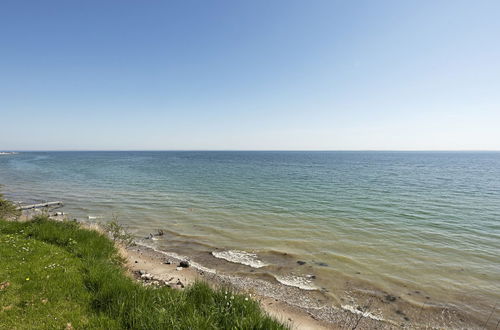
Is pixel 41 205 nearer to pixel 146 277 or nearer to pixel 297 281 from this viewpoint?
pixel 146 277

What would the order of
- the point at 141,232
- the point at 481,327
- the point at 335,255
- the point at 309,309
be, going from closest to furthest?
1. the point at 481,327
2. the point at 309,309
3. the point at 335,255
4. the point at 141,232

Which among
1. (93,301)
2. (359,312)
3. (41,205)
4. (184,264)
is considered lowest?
(359,312)

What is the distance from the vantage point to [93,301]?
5.74 meters

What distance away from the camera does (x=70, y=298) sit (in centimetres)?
570

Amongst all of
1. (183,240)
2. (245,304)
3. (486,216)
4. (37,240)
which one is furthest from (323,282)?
(486,216)

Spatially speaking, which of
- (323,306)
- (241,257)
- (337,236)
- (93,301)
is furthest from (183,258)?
(337,236)

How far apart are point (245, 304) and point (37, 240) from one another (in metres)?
9.24

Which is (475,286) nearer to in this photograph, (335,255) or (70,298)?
(335,255)

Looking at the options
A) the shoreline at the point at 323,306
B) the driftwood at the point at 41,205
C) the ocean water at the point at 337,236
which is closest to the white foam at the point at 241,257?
the ocean water at the point at 337,236

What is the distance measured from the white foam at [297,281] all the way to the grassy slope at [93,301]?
4.93m

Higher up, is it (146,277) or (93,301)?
(93,301)

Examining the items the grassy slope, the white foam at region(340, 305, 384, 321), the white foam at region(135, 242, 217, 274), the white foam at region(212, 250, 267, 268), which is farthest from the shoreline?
the grassy slope

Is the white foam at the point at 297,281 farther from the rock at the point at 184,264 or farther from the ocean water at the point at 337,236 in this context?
the rock at the point at 184,264

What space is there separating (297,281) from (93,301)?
25.9 ft
